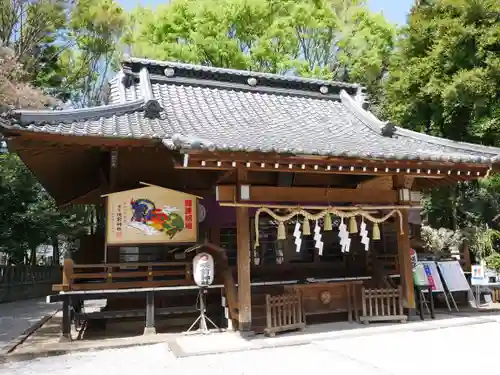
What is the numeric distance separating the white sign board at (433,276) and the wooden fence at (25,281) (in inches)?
596

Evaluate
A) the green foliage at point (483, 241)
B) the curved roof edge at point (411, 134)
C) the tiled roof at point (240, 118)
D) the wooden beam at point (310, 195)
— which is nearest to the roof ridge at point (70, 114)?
the tiled roof at point (240, 118)

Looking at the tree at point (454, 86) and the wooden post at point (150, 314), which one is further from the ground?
the tree at point (454, 86)

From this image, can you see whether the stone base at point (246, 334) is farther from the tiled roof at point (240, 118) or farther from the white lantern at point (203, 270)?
the tiled roof at point (240, 118)

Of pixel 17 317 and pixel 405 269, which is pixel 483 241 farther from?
pixel 17 317

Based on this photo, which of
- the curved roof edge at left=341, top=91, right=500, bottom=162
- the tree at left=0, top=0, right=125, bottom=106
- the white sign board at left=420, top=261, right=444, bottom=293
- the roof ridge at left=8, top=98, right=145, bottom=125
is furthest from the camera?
the tree at left=0, top=0, right=125, bottom=106

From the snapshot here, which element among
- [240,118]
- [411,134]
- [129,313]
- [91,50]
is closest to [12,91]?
[240,118]

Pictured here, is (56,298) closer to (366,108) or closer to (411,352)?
(411,352)

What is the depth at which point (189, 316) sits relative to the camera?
8766mm

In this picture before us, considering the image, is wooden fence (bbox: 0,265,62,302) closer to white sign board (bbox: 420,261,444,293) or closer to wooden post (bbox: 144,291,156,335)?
wooden post (bbox: 144,291,156,335)

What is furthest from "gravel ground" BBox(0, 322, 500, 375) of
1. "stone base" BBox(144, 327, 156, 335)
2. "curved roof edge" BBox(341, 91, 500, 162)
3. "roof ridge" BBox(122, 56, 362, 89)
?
"roof ridge" BBox(122, 56, 362, 89)

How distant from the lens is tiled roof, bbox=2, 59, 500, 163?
281 inches

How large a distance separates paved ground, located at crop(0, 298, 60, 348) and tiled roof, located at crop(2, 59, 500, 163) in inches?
177

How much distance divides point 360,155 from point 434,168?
A: 1865 millimetres

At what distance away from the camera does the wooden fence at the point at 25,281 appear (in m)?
16.6
